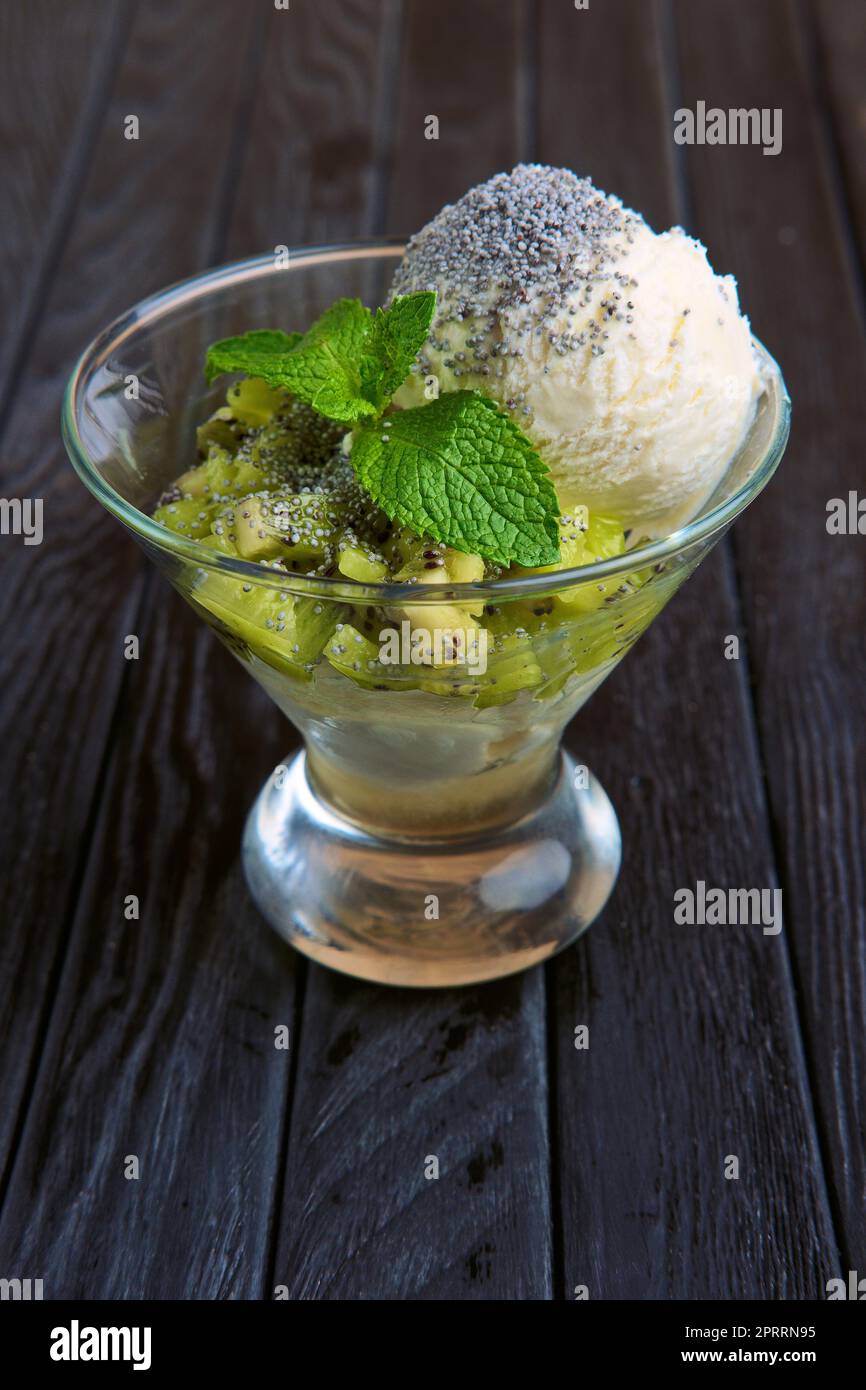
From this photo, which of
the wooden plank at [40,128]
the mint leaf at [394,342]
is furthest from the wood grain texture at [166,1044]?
the wooden plank at [40,128]

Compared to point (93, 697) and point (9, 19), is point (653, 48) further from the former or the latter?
point (93, 697)

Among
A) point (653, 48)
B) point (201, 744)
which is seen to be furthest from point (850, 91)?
point (201, 744)

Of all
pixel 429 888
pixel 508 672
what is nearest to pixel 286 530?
pixel 508 672

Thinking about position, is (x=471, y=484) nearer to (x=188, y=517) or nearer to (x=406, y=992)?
(x=188, y=517)
